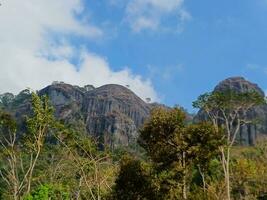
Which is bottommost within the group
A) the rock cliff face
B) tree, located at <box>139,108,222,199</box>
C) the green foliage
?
the green foliage

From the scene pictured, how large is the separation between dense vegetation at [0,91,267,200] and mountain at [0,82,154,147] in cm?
7143

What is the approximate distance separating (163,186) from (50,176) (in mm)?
26558

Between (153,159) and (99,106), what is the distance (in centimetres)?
12788

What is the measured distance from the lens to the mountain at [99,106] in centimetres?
13662

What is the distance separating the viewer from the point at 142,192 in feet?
82.7

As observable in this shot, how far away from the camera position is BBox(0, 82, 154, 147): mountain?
448 feet

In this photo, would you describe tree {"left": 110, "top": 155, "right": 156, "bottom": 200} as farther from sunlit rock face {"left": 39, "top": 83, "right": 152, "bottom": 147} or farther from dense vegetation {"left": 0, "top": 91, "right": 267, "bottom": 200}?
sunlit rock face {"left": 39, "top": 83, "right": 152, "bottom": 147}

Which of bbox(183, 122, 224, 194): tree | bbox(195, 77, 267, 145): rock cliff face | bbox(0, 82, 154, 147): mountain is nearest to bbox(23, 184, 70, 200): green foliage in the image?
bbox(183, 122, 224, 194): tree

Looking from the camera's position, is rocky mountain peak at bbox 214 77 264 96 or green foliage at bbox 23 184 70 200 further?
rocky mountain peak at bbox 214 77 264 96

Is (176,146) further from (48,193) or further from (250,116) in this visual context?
(250,116)

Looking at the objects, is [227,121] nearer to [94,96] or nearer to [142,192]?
[142,192]

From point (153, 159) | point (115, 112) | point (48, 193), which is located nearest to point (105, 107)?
point (115, 112)

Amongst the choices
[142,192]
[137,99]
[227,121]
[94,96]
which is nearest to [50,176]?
[227,121]

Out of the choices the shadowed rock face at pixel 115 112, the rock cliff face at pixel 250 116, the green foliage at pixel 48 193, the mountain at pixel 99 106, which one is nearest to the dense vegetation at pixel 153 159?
the green foliage at pixel 48 193
